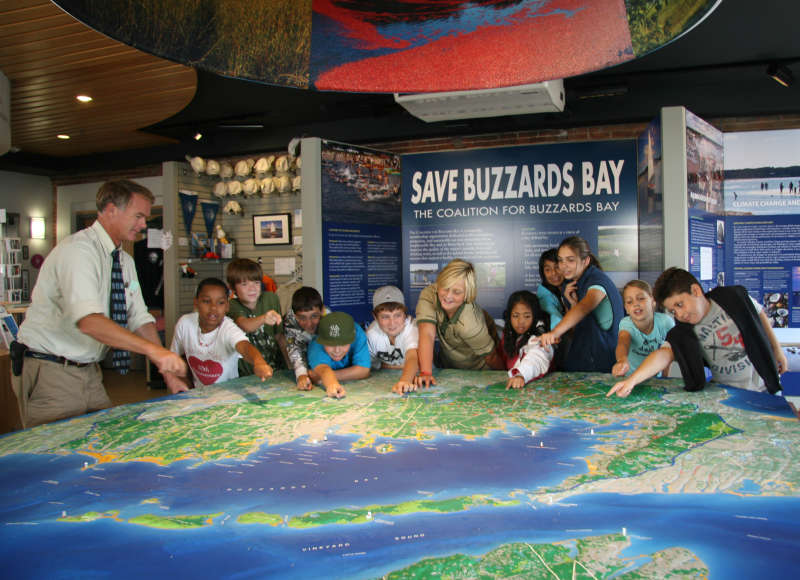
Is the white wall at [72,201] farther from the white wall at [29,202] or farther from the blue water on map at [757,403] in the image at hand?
the blue water on map at [757,403]

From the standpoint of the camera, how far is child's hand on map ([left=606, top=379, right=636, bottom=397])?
2.21 m

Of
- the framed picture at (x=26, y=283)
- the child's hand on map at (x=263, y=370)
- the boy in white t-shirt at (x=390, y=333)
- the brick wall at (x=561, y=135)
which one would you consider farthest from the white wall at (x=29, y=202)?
the child's hand on map at (x=263, y=370)

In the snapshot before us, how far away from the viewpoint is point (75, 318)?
2.11 metres

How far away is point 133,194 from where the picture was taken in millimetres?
2404

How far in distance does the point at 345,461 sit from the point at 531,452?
0.52 m

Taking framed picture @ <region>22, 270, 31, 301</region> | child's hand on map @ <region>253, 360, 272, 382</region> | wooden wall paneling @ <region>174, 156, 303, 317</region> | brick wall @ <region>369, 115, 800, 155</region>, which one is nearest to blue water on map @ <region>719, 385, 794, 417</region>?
child's hand on map @ <region>253, 360, 272, 382</region>

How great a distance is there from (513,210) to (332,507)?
157 inches

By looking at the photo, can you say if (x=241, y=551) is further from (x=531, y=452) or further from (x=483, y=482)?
(x=531, y=452)

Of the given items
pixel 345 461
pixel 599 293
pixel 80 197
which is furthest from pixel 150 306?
pixel 345 461

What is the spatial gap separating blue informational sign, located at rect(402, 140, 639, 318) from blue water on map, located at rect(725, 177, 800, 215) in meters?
0.98

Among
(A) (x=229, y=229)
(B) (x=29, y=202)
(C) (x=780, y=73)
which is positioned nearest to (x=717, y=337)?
(C) (x=780, y=73)

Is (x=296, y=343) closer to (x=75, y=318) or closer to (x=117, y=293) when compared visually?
(x=117, y=293)

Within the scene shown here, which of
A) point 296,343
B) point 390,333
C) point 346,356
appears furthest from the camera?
point 390,333

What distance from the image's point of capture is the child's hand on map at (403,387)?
2383 mm
